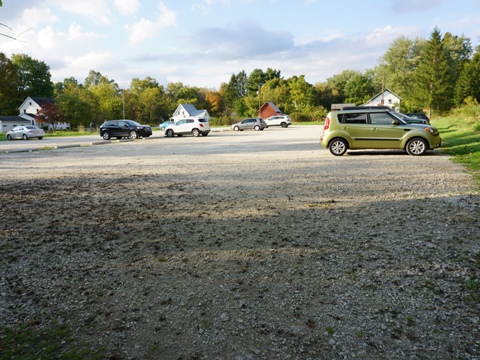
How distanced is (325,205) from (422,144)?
357 inches

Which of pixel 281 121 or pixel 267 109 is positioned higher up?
pixel 267 109

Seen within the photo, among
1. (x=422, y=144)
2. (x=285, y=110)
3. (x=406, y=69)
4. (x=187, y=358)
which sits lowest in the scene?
(x=187, y=358)

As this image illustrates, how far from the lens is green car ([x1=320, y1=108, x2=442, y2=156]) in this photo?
1369cm

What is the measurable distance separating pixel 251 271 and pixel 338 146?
11498mm

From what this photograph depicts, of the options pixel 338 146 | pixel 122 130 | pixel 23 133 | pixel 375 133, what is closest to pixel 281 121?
pixel 122 130

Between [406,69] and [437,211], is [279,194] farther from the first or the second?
[406,69]

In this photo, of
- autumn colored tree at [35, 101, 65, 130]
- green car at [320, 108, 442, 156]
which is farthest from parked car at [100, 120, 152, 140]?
autumn colored tree at [35, 101, 65, 130]

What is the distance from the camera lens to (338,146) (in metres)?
14.5

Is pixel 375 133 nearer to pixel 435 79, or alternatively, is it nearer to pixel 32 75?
pixel 435 79

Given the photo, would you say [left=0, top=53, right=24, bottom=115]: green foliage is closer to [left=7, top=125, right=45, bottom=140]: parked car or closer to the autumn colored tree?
the autumn colored tree

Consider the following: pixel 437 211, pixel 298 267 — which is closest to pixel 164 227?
pixel 298 267

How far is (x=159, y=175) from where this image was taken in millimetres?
10594

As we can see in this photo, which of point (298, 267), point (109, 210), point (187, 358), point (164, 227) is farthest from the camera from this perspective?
point (109, 210)

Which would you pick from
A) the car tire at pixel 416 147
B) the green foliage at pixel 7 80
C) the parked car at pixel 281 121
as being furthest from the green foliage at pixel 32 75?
the car tire at pixel 416 147
